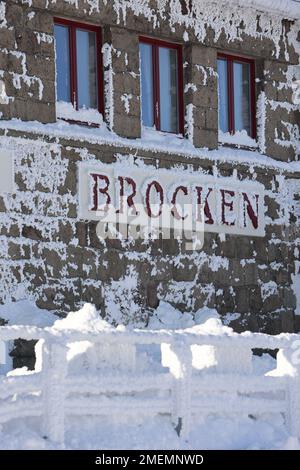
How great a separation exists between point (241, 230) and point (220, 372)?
519 cm

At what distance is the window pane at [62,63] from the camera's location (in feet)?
47.2

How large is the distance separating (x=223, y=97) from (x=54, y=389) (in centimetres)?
751

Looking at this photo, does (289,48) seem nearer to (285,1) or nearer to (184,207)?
(285,1)

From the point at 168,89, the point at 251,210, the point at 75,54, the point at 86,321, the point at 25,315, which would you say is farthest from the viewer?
the point at 251,210

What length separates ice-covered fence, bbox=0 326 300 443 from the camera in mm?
9508

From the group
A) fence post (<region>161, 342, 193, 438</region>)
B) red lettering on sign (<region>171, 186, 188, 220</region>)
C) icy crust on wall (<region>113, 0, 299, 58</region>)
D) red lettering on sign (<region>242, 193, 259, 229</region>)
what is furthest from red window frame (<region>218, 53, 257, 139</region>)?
fence post (<region>161, 342, 193, 438</region>)

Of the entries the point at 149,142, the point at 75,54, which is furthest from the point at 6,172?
the point at 149,142

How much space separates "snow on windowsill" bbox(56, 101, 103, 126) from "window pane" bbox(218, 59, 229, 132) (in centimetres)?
212

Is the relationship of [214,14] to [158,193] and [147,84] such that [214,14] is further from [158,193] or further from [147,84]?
[158,193]

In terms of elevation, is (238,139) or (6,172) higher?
(238,139)

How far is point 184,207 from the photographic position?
15.1 metres

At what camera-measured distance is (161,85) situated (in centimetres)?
1545

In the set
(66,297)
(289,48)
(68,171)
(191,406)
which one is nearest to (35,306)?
(66,297)

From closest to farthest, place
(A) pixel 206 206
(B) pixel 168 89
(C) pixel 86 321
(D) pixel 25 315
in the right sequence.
Answer: (C) pixel 86 321, (D) pixel 25 315, (A) pixel 206 206, (B) pixel 168 89
